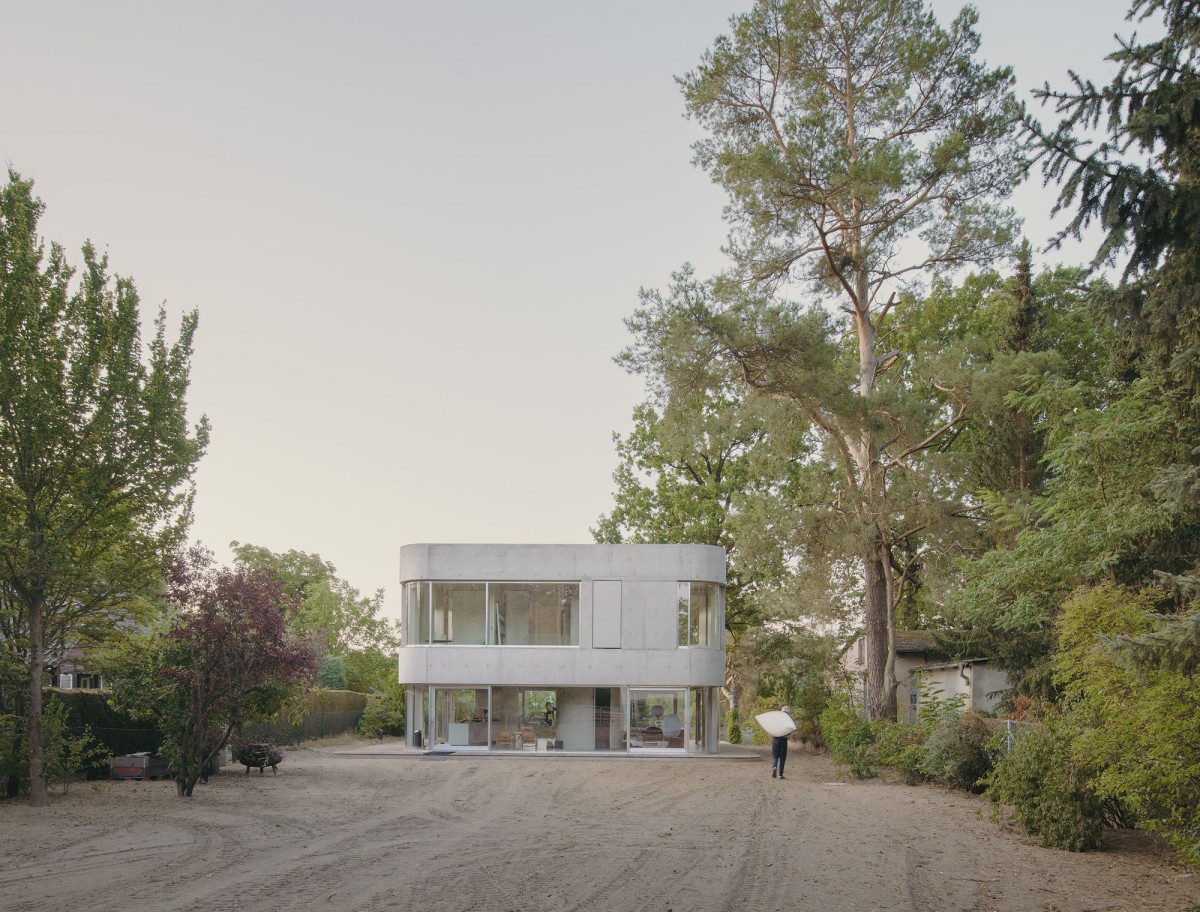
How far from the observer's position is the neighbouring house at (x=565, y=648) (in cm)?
3039

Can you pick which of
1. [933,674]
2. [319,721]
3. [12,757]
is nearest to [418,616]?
[319,721]

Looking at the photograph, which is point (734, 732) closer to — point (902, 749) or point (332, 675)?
point (332, 675)

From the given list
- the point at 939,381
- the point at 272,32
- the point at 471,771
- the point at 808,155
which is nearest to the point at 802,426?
the point at 939,381

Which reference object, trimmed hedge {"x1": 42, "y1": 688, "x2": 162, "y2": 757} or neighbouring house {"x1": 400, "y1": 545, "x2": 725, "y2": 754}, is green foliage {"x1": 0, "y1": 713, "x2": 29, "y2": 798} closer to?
trimmed hedge {"x1": 42, "y1": 688, "x2": 162, "y2": 757}

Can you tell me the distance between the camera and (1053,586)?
62.0 feet

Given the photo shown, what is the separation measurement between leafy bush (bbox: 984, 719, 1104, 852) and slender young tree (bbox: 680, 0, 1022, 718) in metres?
10.4

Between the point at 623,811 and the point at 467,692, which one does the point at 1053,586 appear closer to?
the point at 623,811

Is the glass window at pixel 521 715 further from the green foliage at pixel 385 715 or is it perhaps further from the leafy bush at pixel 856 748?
the green foliage at pixel 385 715

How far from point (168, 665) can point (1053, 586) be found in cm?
1575

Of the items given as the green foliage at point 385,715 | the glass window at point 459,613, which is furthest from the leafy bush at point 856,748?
the green foliage at point 385,715

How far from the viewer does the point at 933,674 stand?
3812 cm

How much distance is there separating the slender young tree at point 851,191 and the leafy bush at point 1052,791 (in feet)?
34.2

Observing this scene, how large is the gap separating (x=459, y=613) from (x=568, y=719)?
434 cm

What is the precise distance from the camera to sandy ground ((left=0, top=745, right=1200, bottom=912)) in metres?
9.70
